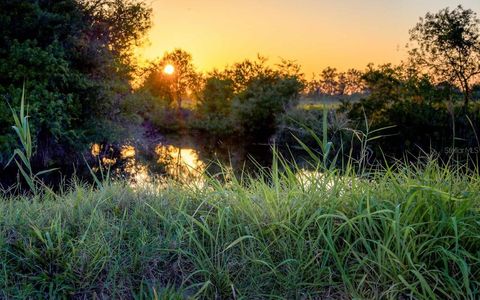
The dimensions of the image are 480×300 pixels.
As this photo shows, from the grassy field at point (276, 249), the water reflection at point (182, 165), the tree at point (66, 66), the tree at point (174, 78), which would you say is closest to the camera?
the grassy field at point (276, 249)

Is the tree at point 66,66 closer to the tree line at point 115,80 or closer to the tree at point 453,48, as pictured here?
the tree line at point 115,80

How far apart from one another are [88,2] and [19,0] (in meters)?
3.64

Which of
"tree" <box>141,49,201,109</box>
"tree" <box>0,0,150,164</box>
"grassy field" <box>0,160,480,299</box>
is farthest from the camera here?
"tree" <box>141,49,201,109</box>

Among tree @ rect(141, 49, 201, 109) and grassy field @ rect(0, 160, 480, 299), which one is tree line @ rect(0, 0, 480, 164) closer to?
grassy field @ rect(0, 160, 480, 299)

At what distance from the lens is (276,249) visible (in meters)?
2.80

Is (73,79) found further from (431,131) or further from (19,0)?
(431,131)

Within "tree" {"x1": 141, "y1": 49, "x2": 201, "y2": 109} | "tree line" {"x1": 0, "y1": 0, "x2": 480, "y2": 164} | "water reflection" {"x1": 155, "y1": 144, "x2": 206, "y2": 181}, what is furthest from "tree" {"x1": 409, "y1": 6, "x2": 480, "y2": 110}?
"tree" {"x1": 141, "y1": 49, "x2": 201, "y2": 109}

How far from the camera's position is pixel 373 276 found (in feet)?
8.41

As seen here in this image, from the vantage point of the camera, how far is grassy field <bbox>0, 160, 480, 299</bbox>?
8.25ft

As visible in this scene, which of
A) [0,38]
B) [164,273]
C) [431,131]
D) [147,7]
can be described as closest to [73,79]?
[0,38]

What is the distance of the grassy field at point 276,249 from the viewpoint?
8.25 ft

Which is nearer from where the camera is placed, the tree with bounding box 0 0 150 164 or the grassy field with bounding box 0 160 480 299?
the grassy field with bounding box 0 160 480 299

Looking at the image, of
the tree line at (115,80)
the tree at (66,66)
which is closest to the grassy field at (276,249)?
the tree line at (115,80)

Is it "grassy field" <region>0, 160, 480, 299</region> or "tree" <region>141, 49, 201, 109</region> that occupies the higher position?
"grassy field" <region>0, 160, 480, 299</region>
